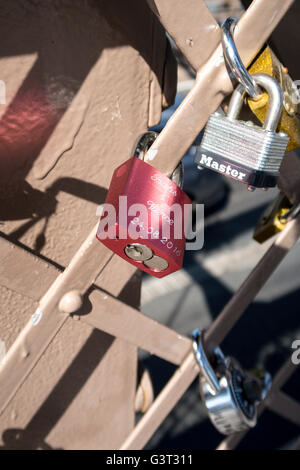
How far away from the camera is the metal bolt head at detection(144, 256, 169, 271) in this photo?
30.5 inches

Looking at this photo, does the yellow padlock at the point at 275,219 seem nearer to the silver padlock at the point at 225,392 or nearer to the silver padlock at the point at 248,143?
the silver padlock at the point at 225,392

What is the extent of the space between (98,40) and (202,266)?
3495 millimetres

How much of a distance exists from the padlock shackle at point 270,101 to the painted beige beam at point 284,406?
1.00m

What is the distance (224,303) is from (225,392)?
2.72 m

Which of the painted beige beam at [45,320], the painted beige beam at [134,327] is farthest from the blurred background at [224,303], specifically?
the painted beige beam at [45,320]

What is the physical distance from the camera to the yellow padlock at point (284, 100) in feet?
2.44

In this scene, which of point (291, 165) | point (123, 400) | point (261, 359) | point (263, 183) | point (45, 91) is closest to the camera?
point (263, 183)

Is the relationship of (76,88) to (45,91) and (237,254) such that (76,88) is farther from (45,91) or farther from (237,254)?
(237,254)

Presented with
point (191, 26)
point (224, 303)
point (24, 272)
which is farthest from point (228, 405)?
point (224, 303)

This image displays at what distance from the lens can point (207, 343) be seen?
117cm

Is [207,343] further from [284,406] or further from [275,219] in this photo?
[284,406]

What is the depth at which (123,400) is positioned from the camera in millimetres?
1362

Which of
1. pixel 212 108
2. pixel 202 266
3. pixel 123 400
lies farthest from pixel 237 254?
pixel 212 108

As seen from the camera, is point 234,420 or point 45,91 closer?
point 45,91
